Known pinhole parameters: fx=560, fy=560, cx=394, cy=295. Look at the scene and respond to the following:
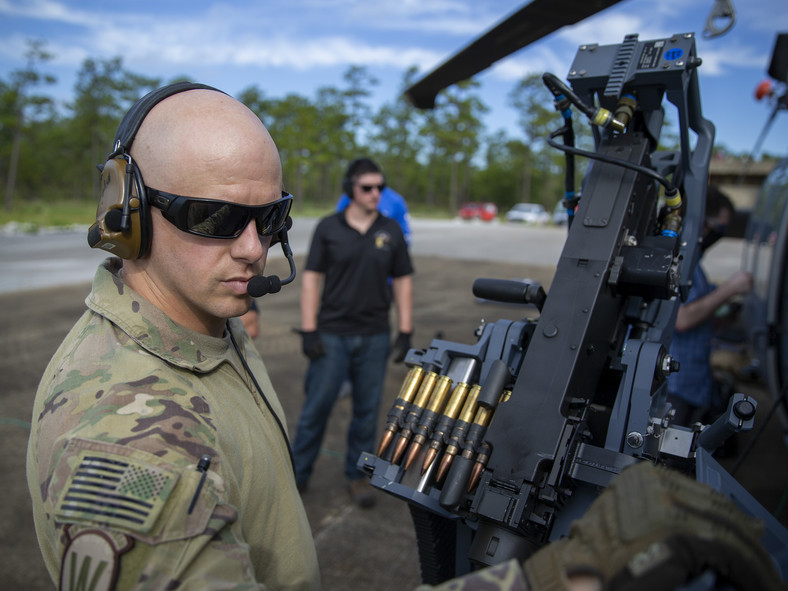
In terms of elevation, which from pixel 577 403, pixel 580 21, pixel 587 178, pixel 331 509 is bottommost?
pixel 331 509

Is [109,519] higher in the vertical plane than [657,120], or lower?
lower

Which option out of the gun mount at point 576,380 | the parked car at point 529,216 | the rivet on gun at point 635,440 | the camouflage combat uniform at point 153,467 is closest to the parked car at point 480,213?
the parked car at point 529,216

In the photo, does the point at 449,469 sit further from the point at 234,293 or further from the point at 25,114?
the point at 25,114

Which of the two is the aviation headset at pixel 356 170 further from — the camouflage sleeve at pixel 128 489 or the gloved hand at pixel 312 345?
the camouflage sleeve at pixel 128 489

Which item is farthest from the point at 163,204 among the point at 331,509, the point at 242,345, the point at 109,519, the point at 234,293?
the point at 331,509

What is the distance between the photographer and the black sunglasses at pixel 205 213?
1225 mm

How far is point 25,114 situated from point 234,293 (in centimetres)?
3317

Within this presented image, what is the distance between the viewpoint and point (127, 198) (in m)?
1.24

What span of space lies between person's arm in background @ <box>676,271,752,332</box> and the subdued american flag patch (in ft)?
10.6

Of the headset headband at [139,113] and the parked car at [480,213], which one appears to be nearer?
the headset headband at [139,113]

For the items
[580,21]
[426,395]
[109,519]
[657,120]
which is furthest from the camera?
[580,21]

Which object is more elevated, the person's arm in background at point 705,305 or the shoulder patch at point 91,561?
the person's arm in background at point 705,305

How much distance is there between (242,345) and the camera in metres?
1.68

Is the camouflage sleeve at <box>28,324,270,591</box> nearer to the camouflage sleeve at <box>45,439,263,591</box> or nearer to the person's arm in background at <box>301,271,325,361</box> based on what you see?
the camouflage sleeve at <box>45,439,263,591</box>
